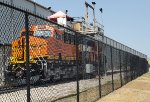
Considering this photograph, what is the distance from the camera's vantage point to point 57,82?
1023cm

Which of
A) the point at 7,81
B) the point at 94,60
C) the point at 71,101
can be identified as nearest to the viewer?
the point at 7,81

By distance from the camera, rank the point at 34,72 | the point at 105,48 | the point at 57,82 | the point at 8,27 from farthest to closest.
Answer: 1. the point at 105,48
2. the point at 57,82
3. the point at 34,72
4. the point at 8,27

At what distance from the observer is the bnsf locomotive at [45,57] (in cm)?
Result: 777

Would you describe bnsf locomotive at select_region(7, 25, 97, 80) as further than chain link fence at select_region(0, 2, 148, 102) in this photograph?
Yes

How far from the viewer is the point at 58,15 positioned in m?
30.3

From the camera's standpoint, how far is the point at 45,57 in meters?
11.2

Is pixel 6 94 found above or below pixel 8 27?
below

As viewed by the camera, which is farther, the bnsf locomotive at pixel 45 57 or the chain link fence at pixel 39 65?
the bnsf locomotive at pixel 45 57

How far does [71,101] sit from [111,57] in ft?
19.0

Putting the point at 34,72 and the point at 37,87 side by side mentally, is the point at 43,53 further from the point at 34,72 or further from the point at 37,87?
the point at 37,87

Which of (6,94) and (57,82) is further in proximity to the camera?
(57,82)

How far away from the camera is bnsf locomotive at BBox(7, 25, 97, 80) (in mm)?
7767

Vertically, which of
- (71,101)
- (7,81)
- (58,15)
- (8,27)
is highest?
(58,15)

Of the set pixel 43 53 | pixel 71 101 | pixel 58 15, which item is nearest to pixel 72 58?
pixel 71 101
